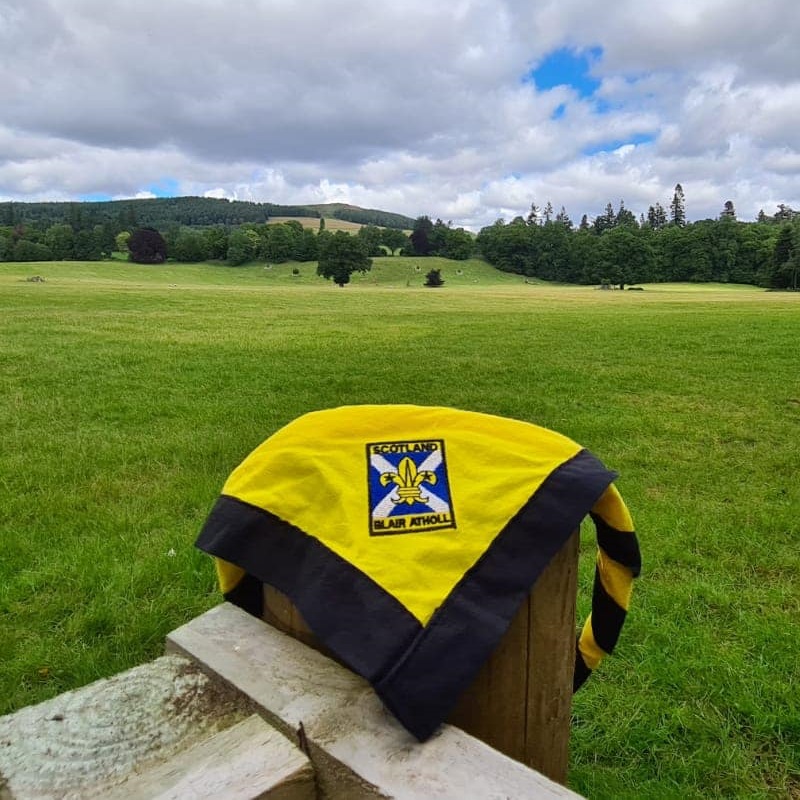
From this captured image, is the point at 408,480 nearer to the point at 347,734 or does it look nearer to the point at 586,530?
the point at 347,734

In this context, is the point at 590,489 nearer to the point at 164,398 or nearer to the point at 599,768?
the point at 599,768

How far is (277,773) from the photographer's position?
1161mm

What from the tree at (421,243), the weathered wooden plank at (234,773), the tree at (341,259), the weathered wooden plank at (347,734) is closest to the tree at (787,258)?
the tree at (341,259)

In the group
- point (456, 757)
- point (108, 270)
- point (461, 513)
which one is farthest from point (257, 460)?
point (108, 270)

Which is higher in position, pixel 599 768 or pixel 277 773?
pixel 277 773

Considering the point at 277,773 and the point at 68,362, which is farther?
the point at 68,362

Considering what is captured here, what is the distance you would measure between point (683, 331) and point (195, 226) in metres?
171

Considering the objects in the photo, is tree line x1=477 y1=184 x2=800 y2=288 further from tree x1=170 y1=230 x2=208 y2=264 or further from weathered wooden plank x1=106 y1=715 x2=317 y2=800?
weathered wooden plank x1=106 y1=715 x2=317 y2=800

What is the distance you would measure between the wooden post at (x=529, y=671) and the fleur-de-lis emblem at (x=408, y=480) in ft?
1.09

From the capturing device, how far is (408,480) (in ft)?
4.99

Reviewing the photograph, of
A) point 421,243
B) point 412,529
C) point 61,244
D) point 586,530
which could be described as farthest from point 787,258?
point 61,244

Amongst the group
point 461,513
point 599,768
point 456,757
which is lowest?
point 599,768

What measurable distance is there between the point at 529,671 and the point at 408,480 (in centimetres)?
54

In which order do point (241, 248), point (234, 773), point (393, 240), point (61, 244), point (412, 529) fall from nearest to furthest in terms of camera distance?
point (234, 773), point (412, 529), point (241, 248), point (61, 244), point (393, 240)
